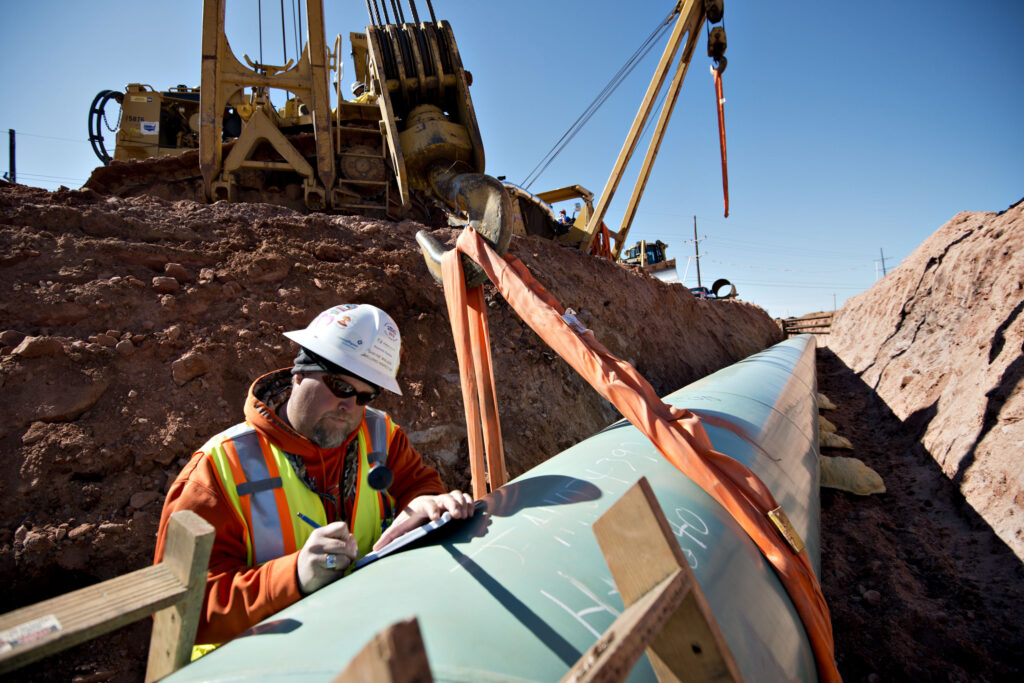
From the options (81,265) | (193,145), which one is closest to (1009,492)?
(81,265)

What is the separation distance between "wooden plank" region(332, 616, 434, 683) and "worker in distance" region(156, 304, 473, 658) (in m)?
0.89

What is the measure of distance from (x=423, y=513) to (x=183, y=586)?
28.2 inches

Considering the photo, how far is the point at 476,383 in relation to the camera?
2.96m

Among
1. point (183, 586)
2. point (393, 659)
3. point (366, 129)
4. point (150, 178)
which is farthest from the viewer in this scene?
point (150, 178)

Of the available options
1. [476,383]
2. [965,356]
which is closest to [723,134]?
[965,356]

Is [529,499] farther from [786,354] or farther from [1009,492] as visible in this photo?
[786,354]

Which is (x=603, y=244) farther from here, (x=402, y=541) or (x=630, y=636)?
(x=630, y=636)

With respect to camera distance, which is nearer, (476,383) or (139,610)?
(139,610)

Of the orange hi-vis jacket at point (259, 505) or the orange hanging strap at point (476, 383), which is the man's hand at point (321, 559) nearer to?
the orange hi-vis jacket at point (259, 505)

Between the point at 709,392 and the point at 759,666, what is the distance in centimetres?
278

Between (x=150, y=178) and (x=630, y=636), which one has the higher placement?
(x=150, y=178)

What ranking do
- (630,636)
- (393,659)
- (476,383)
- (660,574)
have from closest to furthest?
(393,659) → (630,636) → (660,574) → (476,383)

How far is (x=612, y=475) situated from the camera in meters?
2.09

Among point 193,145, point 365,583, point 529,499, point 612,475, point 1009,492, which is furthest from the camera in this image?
point 193,145
